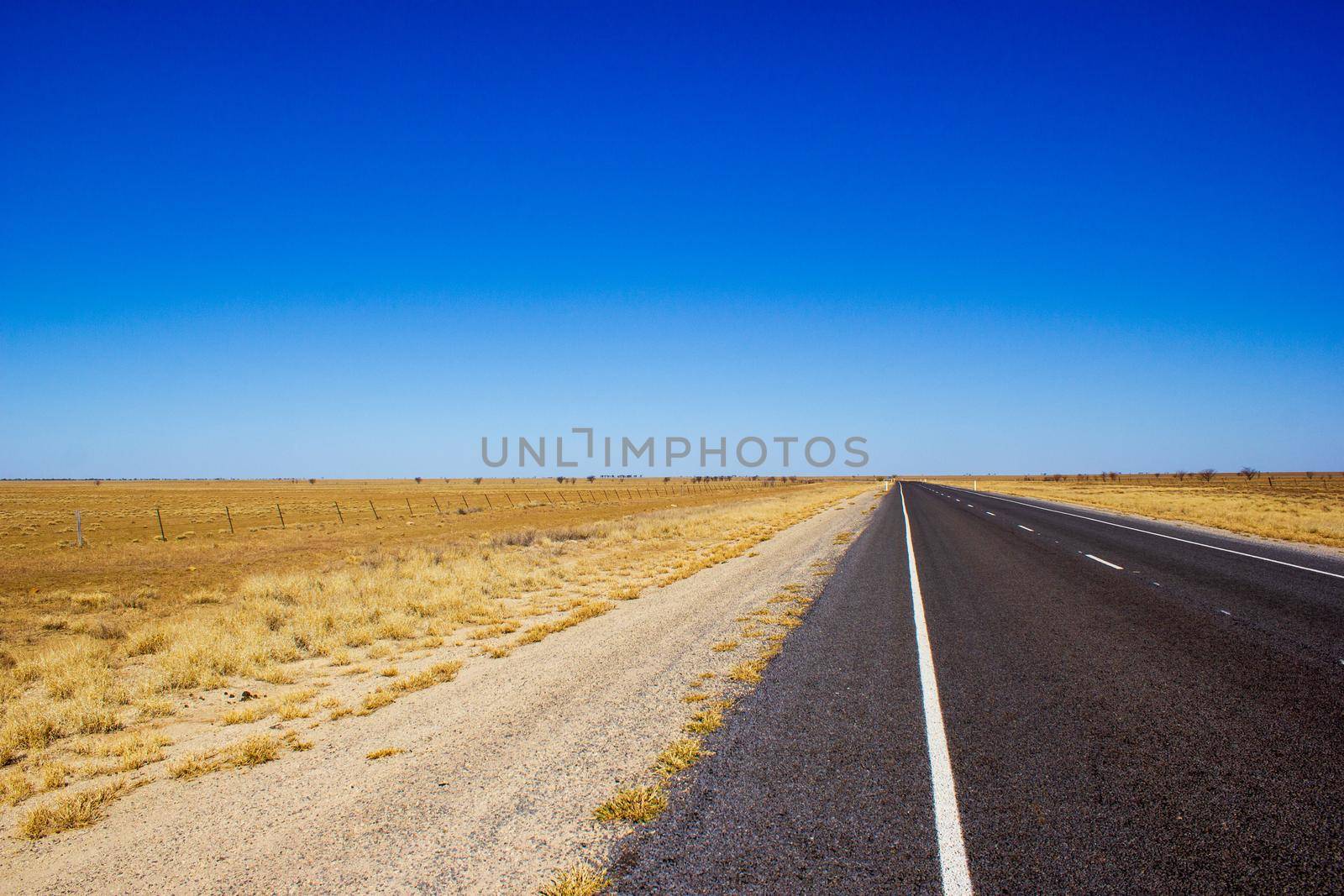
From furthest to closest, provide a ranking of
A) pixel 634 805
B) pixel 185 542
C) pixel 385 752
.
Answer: pixel 185 542, pixel 385 752, pixel 634 805

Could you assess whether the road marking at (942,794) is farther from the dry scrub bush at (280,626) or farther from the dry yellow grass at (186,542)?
the dry yellow grass at (186,542)

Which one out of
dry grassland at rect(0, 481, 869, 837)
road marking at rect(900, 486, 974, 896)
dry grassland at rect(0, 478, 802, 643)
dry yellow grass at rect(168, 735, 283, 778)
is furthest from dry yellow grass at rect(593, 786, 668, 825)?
dry grassland at rect(0, 478, 802, 643)

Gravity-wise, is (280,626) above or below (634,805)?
below

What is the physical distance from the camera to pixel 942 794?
12.6 ft

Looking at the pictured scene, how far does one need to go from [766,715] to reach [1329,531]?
25639mm

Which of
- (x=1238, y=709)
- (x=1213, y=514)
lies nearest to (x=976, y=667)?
(x=1238, y=709)

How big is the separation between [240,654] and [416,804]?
230 inches

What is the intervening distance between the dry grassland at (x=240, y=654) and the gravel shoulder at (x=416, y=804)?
1.48ft

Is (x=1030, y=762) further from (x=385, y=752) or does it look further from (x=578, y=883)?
(x=385, y=752)

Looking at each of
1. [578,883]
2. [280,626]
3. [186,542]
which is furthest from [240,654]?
[186,542]

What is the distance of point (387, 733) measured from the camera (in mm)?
5777

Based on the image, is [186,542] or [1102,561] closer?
→ [1102,561]

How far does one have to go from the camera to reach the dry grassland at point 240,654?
5.52 metres

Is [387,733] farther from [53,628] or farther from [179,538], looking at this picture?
[179,538]
